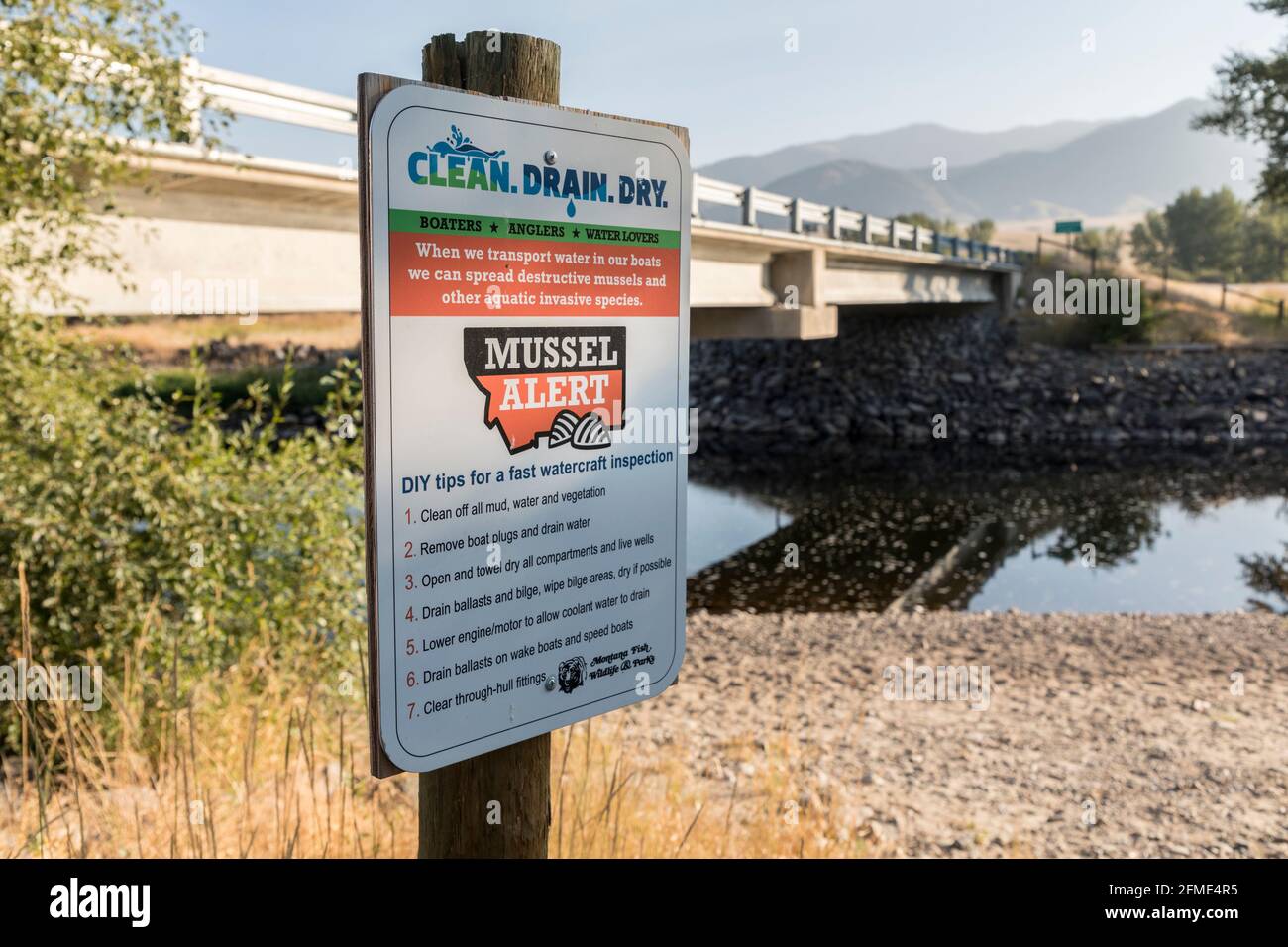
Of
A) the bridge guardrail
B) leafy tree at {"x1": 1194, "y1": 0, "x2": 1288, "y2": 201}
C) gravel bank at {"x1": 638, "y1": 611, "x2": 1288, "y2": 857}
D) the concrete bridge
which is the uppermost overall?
leafy tree at {"x1": 1194, "y1": 0, "x2": 1288, "y2": 201}

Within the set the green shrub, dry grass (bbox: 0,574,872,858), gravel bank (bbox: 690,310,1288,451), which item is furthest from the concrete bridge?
gravel bank (bbox: 690,310,1288,451)

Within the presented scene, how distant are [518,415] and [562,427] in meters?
0.14

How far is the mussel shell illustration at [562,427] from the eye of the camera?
2.52 meters

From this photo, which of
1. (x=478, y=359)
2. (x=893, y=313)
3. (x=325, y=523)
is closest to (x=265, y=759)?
(x=325, y=523)

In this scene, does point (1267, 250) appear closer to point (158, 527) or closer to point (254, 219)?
point (254, 219)

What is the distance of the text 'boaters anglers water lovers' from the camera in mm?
2238

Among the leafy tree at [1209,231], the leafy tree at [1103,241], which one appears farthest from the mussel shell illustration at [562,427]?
the leafy tree at [1209,231]

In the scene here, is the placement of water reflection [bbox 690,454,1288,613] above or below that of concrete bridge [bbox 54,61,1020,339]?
below

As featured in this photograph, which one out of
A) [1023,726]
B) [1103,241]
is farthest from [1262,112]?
[1103,241]

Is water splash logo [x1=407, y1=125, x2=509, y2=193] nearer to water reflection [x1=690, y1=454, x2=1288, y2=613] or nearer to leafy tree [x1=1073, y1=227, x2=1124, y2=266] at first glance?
water reflection [x1=690, y1=454, x2=1288, y2=613]

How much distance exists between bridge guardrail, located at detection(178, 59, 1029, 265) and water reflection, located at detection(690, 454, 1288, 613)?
5.81 metres

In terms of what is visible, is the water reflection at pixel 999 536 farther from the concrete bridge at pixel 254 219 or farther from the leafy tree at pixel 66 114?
the leafy tree at pixel 66 114

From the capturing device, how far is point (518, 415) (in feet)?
7.99

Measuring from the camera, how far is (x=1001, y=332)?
127 feet
